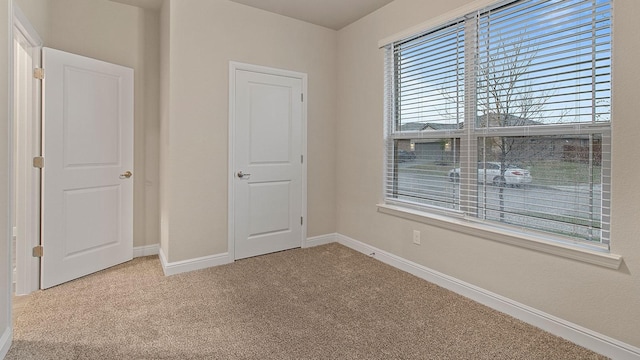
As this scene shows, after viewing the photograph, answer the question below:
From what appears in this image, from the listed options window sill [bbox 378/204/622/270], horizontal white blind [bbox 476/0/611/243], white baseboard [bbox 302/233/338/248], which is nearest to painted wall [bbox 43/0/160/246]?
white baseboard [bbox 302/233/338/248]

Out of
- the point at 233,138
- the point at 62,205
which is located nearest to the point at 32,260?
the point at 62,205

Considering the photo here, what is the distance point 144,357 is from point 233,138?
2.11 metres

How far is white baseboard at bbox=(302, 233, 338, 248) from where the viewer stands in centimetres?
400

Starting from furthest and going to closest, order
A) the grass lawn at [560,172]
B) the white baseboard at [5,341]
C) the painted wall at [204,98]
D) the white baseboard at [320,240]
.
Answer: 1. the white baseboard at [320,240]
2. the painted wall at [204,98]
3. the grass lawn at [560,172]
4. the white baseboard at [5,341]

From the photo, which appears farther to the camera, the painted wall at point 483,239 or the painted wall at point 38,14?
the painted wall at point 38,14

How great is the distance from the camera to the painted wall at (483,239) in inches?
72.9

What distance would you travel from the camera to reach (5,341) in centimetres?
188

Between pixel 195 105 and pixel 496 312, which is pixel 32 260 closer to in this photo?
pixel 195 105

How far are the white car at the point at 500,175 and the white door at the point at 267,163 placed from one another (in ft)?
6.51

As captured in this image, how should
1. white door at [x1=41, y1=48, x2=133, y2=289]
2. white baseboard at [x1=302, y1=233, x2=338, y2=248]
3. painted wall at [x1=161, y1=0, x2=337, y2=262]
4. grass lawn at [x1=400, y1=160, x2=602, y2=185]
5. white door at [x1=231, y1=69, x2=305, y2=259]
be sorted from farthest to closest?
white baseboard at [x1=302, y1=233, x2=338, y2=248], white door at [x1=231, y1=69, x2=305, y2=259], painted wall at [x1=161, y1=0, x2=337, y2=262], white door at [x1=41, y1=48, x2=133, y2=289], grass lawn at [x1=400, y1=160, x2=602, y2=185]

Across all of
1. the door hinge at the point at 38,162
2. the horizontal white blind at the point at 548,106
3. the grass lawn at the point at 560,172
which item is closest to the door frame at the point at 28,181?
the door hinge at the point at 38,162

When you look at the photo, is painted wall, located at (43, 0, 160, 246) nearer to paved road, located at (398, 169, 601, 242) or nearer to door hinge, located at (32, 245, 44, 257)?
door hinge, located at (32, 245, 44, 257)

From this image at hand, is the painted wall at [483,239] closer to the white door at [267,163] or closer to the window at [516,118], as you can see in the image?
the window at [516,118]

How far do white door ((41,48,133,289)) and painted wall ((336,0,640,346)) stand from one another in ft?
7.67
